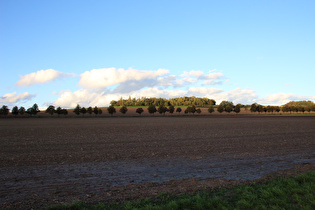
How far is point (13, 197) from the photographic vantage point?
8.03m

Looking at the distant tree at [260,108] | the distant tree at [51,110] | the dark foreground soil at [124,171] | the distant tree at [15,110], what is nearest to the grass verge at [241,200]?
the dark foreground soil at [124,171]

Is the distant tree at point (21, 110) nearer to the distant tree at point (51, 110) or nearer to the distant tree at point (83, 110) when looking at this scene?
the distant tree at point (51, 110)

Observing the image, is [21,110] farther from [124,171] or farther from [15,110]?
[124,171]

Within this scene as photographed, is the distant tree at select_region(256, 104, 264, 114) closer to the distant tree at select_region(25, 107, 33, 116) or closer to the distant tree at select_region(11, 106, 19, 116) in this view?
the distant tree at select_region(25, 107, 33, 116)

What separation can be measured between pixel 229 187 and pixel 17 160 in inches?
475

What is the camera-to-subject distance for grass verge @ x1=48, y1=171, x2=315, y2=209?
7.01m

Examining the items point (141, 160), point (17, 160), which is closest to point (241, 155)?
point (141, 160)

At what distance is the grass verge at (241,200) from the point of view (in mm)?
7012

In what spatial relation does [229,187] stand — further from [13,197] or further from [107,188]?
[13,197]

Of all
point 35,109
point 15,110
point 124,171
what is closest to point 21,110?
point 15,110

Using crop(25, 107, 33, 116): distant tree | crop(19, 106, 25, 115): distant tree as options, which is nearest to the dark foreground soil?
crop(25, 107, 33, 116): distant tree

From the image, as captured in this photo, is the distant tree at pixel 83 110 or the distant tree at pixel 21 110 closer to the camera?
the distant tree at pixel 21 110

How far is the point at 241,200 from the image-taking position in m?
7.32

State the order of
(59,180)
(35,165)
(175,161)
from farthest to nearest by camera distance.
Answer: (175,161) < (35,165) < (59,180)
